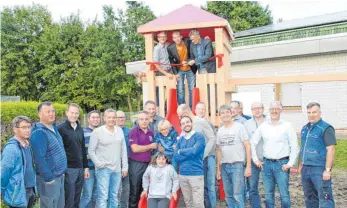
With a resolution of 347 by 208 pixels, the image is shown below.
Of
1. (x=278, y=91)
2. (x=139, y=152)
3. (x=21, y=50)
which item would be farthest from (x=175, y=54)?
(x=21, y=50)

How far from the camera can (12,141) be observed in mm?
3789

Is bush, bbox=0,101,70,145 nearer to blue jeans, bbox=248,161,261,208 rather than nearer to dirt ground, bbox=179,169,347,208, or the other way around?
dirt ground, bbox=179,169,347,208

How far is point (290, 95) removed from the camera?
43.5 ft

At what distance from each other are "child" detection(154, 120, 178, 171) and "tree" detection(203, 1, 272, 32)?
2532cm

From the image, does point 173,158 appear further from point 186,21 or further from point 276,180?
point 186,21

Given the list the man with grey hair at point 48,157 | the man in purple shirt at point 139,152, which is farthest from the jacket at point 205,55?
the man with grey hair at point 48,157

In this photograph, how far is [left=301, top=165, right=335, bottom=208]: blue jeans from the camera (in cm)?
455

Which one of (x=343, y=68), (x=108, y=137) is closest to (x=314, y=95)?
(x=343, y=68)

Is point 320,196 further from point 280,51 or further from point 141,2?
point 141,2

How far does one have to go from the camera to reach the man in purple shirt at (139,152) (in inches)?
197

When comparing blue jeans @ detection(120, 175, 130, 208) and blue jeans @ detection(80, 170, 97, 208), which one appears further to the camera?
blue jeans @ detection(120, 175, 130, 208)

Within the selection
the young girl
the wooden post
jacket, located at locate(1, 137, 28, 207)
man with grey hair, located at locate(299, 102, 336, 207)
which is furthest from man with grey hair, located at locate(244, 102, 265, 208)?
jacket, located at locate(1, 137, 28, 207)

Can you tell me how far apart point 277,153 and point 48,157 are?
2612 mm

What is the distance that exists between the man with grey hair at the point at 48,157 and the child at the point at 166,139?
1192 mm
